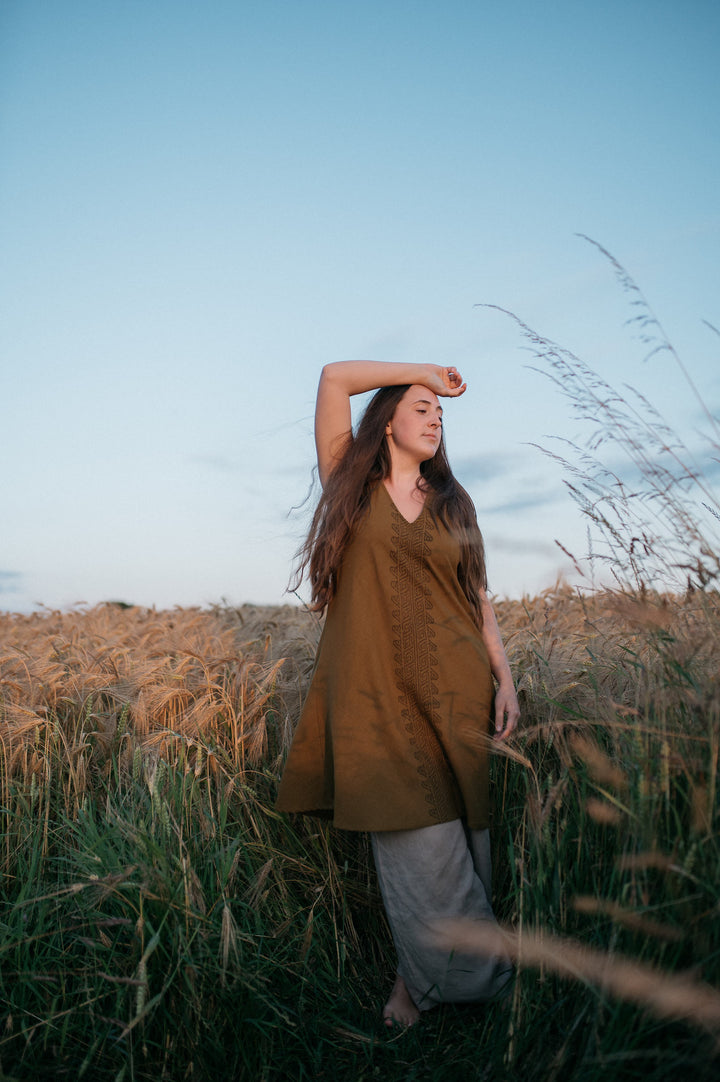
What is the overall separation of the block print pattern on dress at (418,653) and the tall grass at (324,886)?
0.28 meters

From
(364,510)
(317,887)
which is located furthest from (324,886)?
(364,510)

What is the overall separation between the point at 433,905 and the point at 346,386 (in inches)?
67.2

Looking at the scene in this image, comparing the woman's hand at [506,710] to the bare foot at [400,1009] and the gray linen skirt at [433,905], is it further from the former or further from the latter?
the bare foot at [400,1009]

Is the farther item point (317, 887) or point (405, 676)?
point (317, 887)

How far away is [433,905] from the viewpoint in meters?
2.24

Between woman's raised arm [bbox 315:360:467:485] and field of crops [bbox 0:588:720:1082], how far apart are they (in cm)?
92

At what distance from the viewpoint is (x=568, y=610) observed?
444cm

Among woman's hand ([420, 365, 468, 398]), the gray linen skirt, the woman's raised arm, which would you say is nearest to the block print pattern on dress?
the gray linen skirt

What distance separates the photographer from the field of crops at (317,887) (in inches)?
60.3

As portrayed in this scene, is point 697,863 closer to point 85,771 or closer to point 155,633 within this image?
point 85,771

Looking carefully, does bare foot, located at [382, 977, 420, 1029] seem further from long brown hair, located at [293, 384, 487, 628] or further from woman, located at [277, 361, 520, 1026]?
long brown hair, located at [293, 384, 487, 628]

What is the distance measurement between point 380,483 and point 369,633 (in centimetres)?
55

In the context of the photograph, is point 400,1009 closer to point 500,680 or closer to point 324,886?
point 324,886

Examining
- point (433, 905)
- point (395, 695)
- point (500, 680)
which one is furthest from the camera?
point (500, 680)
